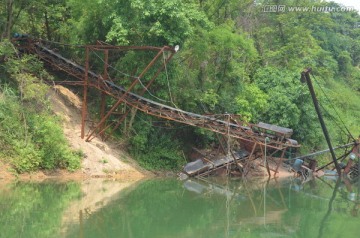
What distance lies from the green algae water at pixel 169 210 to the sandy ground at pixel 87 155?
43.7 inches

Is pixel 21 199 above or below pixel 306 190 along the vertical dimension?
above

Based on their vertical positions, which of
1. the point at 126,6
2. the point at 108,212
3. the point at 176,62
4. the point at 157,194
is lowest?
the point at 157,194

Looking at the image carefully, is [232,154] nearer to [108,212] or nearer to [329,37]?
[108,212]

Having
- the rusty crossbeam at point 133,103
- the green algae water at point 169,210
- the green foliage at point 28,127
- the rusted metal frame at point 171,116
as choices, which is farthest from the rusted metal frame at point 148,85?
the green algae water at point 169,210

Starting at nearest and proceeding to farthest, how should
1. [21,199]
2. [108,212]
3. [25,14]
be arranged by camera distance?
[108,212], [21,199], [25,14]

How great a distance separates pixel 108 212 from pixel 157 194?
450 cm

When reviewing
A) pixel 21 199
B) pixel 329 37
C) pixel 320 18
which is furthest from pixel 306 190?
pixel 329 37

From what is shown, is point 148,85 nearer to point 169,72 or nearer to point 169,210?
point 169,72

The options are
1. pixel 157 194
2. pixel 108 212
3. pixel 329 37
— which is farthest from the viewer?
pixel 329 37

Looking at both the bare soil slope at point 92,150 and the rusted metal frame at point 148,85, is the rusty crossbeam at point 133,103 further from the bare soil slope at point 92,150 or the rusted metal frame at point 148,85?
the bare soil slope at point 92,150

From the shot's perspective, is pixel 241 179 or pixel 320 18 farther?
pixel 320 18

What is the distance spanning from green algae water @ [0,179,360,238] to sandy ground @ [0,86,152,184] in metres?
1.11

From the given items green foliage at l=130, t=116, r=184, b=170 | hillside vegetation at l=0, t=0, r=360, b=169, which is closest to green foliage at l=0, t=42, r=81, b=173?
hillside vegetation at l=0, t=0, r=360, b=169

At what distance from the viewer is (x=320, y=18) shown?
4262cm
